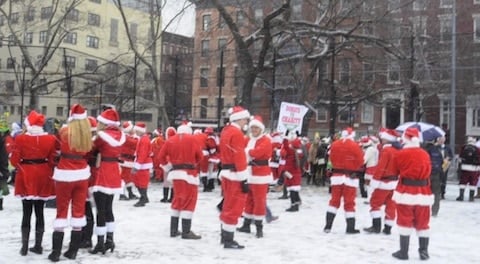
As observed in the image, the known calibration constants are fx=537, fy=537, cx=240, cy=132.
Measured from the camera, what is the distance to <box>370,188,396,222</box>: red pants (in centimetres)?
1000

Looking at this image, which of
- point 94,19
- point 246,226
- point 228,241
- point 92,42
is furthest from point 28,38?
point 228,241

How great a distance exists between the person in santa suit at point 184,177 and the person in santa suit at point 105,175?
1.53 metres

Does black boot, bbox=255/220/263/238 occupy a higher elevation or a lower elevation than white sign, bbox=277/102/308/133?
lower

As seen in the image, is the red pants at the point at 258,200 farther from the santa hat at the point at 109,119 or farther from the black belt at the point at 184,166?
the santa hat at the point at 109,119

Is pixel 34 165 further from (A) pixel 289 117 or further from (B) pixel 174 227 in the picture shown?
(A) pixel 289 117

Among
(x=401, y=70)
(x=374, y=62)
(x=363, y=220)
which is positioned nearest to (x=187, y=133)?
(x=363, y=220)

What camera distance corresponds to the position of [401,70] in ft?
70.5

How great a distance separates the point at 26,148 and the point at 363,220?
7.47 meters

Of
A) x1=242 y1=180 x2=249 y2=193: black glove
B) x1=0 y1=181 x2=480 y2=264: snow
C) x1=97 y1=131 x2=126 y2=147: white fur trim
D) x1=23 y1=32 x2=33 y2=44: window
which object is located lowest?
x1=0 y1=181 x2=480 y2=264: snow

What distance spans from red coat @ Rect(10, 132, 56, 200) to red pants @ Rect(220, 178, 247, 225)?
261cm

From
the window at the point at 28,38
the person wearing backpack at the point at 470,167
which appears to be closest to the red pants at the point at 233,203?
the person wearing backpack at the point at 470,167

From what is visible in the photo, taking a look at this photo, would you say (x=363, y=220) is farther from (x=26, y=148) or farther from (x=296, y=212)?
(x=26, y=148)

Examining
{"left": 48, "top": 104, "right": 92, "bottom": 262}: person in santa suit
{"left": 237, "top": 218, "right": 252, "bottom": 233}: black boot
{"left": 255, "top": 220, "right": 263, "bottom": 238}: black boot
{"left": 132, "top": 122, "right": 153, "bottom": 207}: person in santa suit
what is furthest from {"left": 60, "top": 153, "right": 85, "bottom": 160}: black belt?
{"left": 132, "top": 122, "right": 153, "bottom": 207}: person in santa suit

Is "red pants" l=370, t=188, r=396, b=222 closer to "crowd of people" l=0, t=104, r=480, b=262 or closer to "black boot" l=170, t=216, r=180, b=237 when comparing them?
"crowd of people" l=0, t=104, r=480, b=262
